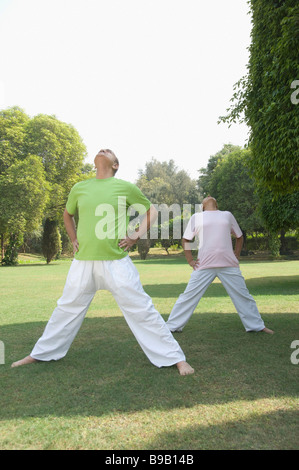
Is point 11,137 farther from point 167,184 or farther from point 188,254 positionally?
point 188,254

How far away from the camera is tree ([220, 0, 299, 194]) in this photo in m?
5.84

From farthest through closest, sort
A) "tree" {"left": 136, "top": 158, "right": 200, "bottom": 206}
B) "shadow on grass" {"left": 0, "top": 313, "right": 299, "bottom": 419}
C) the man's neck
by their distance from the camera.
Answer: "tree" {"left": 136, "top": 158, "right": 200, "bottom": 206} → the man's neck → "shadow on grass" {"left": 0, "top": 313, "right": 299, "bottom": 419}

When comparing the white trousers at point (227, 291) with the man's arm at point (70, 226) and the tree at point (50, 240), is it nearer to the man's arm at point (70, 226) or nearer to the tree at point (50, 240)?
the man's arm at point (70, 226)

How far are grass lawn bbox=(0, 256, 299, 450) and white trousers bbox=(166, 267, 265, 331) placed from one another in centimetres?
28

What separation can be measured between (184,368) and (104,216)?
1876 millimetres

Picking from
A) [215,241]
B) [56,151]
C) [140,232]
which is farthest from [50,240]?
[140,232]

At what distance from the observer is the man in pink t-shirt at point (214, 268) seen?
6035 mm

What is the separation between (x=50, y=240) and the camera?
37375 millimetres

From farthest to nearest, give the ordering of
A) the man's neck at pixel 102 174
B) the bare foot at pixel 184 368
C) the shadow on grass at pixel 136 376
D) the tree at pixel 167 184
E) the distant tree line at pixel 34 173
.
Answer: the tree at pixel 167 184 → the distant tree line at pixel 34 173 → the man's neck at pixel 102 174 → the bare foot at pixel 184 368 → the shadow on grass at pixel 136 376

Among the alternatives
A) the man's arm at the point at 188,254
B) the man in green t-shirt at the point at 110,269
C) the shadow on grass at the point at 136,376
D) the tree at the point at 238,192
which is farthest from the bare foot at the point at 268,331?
the tree at the point at 238,192

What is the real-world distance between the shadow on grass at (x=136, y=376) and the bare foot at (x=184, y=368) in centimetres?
7

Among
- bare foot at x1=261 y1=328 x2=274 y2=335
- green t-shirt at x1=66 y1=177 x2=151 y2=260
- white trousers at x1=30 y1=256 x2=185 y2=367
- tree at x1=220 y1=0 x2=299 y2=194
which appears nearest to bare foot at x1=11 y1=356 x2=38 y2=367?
white trousers at x1=30 y1=256 x2=185 y2=367

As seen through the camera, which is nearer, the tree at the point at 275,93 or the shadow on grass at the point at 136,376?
the shadow on grass at the point at 136,376

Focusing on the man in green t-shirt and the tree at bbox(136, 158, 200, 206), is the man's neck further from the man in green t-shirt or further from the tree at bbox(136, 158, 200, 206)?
the tree at bbox(136, 158, 200, 206)
